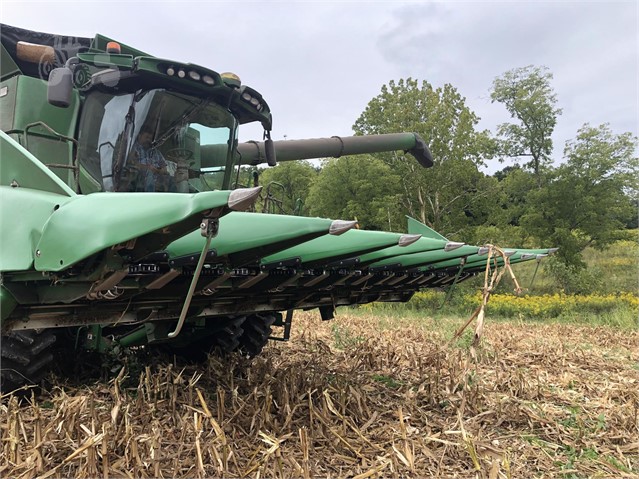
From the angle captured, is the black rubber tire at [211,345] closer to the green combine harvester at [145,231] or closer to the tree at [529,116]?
the green combine harvester at [145,231]

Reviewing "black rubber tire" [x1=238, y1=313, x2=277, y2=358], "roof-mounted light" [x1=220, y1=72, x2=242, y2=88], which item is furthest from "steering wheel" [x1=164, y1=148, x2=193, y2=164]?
"black rubber tire" [x1=238, y1=313, x2=277, y2=358]

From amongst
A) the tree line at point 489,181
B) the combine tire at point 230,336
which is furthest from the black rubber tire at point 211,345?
the tree line at point 489,181

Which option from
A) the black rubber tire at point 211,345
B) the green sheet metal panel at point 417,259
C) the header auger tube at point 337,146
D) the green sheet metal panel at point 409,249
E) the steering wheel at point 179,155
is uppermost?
the header auger tube at point 337,146

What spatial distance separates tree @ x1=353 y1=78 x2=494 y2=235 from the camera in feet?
47.8

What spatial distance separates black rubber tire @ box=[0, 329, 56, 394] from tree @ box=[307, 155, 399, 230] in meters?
11.4

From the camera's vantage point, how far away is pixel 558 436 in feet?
8.66

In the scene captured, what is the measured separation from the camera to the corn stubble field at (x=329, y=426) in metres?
2.14

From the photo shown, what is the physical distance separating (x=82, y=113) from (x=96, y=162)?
332 millimetres

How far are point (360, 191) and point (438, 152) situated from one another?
2374mm

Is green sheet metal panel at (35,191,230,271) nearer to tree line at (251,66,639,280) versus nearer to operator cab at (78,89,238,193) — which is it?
operator cab at (78,89,238,193)

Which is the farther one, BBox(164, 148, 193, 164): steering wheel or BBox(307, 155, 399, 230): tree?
→ BBox(307, 155, 399, 230): tree

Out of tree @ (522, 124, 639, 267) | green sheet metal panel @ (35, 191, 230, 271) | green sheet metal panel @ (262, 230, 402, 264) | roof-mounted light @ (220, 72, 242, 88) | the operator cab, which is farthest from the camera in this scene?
tree @ (522, 124, 639, 267)

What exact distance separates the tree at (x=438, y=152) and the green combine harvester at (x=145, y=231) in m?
11.0

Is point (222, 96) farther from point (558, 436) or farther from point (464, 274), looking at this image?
point (558, 436)
